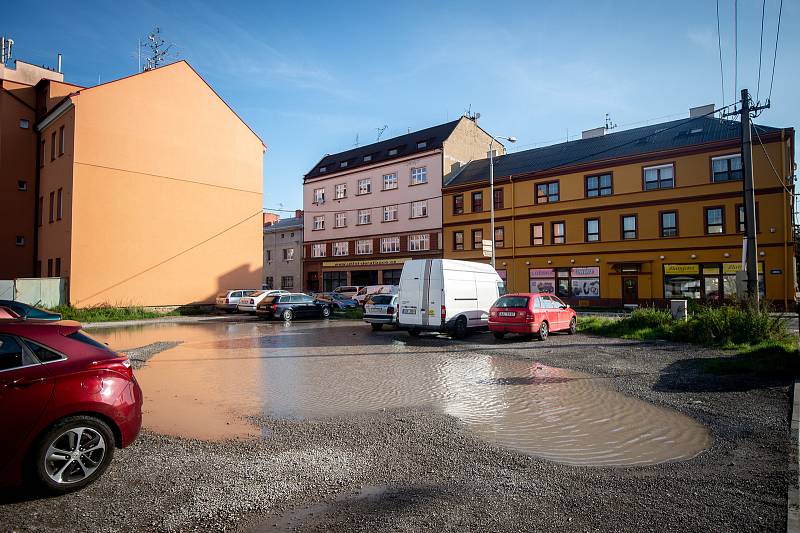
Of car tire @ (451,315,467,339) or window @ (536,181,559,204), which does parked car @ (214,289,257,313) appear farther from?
window @ (536,181,559,204)

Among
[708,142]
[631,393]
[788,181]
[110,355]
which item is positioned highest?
[708,142]

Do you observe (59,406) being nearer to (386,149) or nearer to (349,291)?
(349,291)

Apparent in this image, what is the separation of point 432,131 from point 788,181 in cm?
2880

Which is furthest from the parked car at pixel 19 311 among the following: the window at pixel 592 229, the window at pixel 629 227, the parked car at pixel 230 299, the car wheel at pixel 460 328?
the window at pixel 629 227

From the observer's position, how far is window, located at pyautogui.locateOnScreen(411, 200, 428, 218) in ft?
150

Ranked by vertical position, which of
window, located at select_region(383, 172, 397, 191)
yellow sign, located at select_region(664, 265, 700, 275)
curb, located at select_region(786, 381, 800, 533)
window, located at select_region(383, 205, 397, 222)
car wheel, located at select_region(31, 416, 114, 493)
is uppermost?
window, located at select_region(383, 172, 397, 191)

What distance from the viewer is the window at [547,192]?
38531mm

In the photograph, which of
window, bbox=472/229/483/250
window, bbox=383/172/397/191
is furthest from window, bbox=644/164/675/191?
window, bbox=383/172/397/191

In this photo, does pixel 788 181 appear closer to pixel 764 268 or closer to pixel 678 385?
pixel 764 268

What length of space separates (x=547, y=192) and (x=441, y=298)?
82.1 feet

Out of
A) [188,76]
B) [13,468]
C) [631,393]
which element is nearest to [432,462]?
[13,468]

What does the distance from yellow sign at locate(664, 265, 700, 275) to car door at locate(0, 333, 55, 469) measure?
34798 millimetres

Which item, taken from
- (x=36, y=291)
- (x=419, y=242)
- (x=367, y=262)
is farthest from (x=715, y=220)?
(x=36, y=291)

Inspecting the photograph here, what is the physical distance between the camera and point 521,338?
17.2 m
